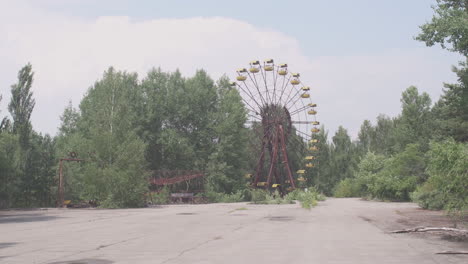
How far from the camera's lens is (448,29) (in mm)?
17234

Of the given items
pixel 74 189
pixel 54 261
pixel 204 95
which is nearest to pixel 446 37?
pixel 54 261

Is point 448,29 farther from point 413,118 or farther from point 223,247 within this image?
point 413,118

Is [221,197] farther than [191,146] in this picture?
No

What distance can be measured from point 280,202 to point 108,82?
22240 mm

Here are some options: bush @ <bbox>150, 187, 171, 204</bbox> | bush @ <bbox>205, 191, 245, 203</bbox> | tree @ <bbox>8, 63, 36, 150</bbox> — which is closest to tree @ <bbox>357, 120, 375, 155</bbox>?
bush @ <bbox>205, 191, 245, 203</bbox>

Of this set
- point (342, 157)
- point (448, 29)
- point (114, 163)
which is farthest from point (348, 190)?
point (448, 29)

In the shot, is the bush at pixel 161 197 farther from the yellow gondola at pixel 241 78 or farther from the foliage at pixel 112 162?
the yellow gondola at pixel 241 78

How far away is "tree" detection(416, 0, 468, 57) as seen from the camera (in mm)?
16922

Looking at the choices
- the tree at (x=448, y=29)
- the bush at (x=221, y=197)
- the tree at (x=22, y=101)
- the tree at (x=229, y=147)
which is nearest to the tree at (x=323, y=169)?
the tree at (x=229, y=147)

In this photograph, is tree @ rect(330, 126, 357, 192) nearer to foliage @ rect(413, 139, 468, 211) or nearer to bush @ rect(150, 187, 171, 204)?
bush @ rect(150, 187, 171, 204)

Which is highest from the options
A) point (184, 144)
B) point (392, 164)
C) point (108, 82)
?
point (108, 82)

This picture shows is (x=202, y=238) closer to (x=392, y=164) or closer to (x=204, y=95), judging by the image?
(x=392, y=164)

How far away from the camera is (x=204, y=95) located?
7075 centimetres

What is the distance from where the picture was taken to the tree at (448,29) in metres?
16.9
